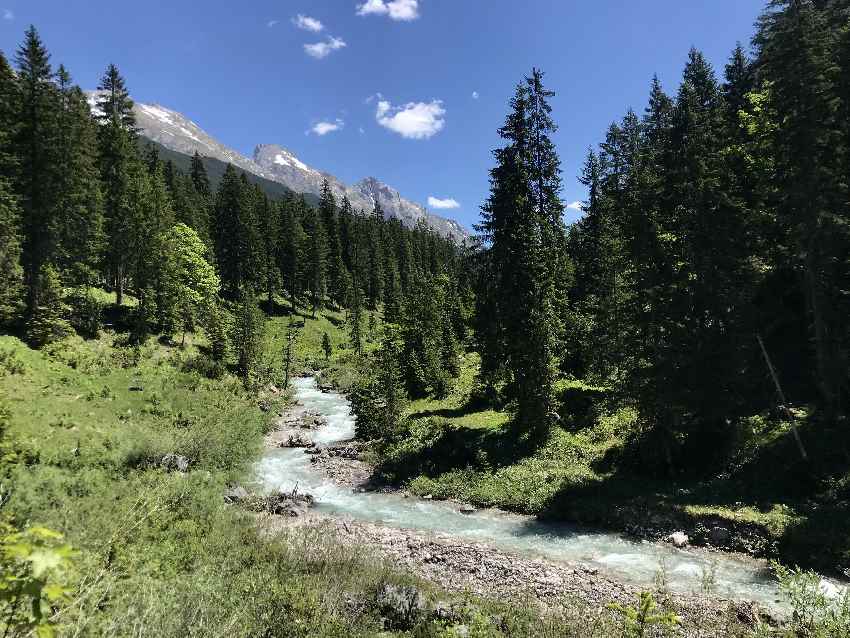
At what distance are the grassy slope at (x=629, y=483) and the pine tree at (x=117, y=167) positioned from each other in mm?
33784

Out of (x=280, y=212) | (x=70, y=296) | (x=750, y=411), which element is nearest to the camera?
(x=750, y=411)

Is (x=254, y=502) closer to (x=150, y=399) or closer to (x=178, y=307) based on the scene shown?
(x=150, y=399)

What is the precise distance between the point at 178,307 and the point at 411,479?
32.5m

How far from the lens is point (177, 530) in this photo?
13906 millimetres

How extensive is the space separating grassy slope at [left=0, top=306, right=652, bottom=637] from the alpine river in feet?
11.7

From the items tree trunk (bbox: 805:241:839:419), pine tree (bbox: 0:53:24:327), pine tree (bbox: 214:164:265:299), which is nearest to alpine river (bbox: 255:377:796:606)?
tree trunk (bbox: 805:241:839:419)

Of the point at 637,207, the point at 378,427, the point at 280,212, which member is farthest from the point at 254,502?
the point at 280,212

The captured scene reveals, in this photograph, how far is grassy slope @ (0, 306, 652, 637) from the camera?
26.5 ft

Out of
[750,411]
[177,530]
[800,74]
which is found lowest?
[177,530]

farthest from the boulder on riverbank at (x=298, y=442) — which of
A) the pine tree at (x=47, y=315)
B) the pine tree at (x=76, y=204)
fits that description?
the pine tree at (x=76, y=204)

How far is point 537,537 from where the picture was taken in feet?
61.1

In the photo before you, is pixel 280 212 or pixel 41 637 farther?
pixel 280 212

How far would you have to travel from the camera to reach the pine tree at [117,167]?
43969mm

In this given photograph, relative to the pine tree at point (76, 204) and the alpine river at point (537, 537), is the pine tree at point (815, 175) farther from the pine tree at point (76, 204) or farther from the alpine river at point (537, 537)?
the pine tree at point (76, 204)
